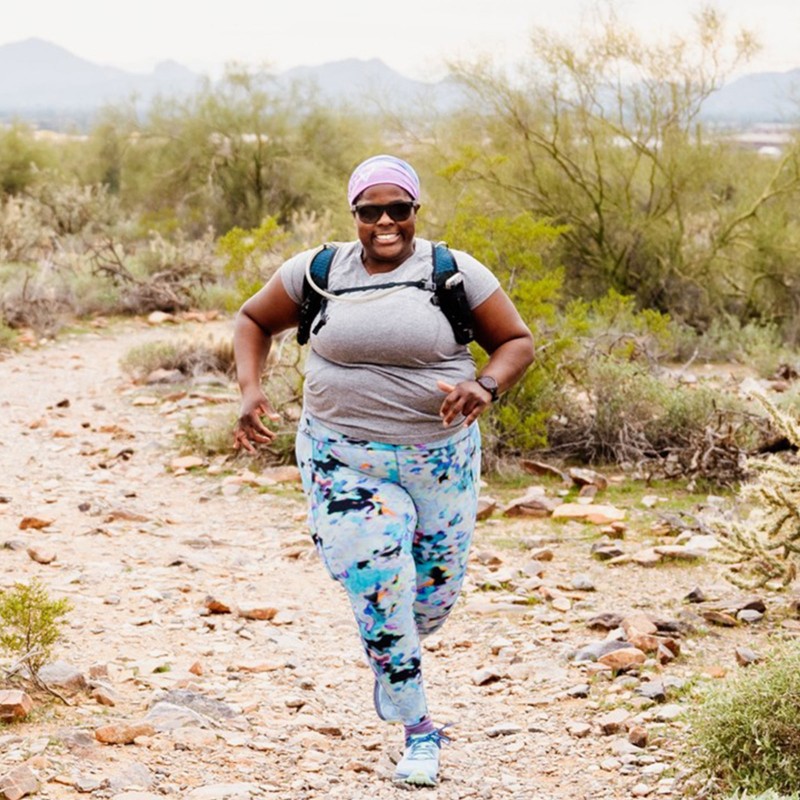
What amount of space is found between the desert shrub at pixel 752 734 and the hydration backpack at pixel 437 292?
51.9 inches

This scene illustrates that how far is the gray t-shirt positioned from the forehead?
232 mm

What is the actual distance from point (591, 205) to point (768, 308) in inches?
99.0

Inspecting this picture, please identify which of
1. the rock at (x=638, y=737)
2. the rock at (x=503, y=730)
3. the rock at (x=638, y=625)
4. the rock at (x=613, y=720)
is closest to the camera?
the rock at (x=638, y=737)

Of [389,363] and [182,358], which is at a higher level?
[389,363]

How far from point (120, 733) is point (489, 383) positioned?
162 centimetres

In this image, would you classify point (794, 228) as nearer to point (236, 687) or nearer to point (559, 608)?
point (559, 608)

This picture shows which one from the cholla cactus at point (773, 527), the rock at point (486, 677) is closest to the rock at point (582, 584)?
the cholla cactus at point (773, 527)

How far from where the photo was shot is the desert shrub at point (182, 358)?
12.3m

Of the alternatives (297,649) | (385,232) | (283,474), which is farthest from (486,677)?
(283,474)

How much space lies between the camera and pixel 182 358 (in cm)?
1234

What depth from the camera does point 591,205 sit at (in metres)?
15.3

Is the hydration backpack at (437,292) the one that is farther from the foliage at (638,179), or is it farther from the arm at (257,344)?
the foliage at (638,179)

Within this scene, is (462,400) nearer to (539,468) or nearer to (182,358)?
(539,468)

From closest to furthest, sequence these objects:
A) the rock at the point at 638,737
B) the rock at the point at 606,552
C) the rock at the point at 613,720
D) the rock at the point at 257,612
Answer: the rock at the point at 638,737 < the rock at the point at 613,720 < the rock at the point at 257,612 < the rock at the point at 606,552
